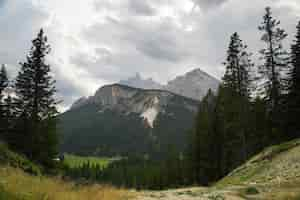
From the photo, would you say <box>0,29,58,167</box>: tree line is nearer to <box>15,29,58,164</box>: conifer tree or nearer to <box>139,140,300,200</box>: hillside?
<box>15,29,58,164</box>: conifer tree

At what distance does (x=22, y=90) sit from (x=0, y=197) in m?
28.1

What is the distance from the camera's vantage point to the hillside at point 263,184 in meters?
12.1

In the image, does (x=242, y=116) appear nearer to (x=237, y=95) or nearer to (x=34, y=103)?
(x=237, y=95)

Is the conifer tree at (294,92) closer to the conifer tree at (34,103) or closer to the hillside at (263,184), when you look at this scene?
the hillside at (263,184)

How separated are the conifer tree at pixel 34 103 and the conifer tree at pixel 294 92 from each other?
2654 centimetres

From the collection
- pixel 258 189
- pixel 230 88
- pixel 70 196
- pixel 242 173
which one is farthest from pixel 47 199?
pixel 230 88

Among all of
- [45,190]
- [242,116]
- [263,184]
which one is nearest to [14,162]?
[45,190]

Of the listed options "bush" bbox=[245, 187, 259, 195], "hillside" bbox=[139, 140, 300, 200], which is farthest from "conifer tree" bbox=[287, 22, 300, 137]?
"bush" bbox=[245, 187, 259, 195]

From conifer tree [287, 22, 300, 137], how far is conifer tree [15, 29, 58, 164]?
2654 centimetres

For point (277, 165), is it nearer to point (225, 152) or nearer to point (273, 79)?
point (273, 79)

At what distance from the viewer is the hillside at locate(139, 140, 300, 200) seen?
478 inches

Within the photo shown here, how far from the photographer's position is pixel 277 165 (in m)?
19.2

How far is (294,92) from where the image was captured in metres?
33.9

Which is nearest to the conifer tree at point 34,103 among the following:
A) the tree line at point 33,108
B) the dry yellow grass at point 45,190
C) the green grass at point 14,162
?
the tree line at point 33,108
